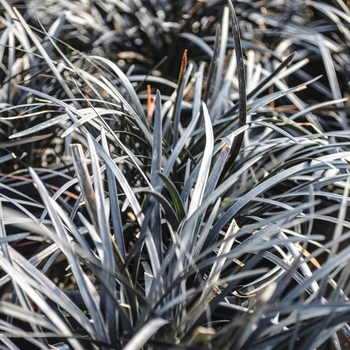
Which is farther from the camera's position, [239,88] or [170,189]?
[239,88]

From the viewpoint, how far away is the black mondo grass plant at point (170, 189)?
2.08ft

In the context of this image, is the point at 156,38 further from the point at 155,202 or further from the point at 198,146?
the point at 155,202

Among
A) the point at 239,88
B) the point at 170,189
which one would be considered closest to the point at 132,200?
the point at 170,189

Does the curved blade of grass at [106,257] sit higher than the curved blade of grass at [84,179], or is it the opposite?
the curved blade of grass at [84,179]

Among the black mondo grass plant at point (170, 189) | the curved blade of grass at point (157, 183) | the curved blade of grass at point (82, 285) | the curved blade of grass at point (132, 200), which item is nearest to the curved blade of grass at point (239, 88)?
the black mondo grass plant at point (170, 189)

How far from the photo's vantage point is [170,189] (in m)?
0.78

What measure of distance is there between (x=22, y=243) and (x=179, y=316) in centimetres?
50

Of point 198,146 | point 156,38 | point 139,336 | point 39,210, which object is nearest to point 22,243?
point 39,210

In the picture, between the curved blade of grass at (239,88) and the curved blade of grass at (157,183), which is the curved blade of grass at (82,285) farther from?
the curved blade of grass at (239,88)

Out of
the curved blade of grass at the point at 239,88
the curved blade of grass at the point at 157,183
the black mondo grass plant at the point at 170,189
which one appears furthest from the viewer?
the curved blade of grass at the point at 239,88

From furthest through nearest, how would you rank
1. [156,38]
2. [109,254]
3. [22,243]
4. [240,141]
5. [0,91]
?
[156,38] → [0,91] → [22,243] → [240,141] → [109,254]

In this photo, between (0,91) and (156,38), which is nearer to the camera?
(0,91)

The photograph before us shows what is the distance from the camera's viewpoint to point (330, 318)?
0.58m

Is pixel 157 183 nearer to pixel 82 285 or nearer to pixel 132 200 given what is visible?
pixel 132 200
